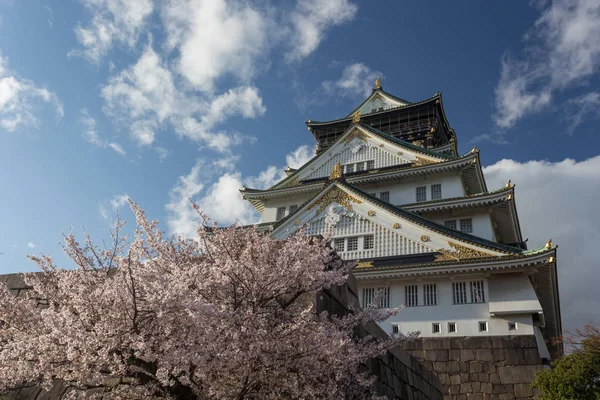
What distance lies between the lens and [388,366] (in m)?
8.56

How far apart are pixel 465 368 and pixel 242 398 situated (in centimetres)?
1405

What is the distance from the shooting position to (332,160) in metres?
31.0

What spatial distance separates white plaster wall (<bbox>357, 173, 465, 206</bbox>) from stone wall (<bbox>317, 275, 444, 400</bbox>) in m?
16.0

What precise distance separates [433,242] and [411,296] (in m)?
2.53

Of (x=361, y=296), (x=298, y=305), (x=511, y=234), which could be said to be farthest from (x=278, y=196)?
(x=298, y=305)

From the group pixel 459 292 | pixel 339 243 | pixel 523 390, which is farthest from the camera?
pixel 339 243

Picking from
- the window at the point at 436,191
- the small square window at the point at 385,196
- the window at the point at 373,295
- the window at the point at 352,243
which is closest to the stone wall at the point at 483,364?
the window at the point at 373,295

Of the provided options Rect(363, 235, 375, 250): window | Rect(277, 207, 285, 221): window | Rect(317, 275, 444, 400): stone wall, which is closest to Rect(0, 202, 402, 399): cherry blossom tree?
Rect(317, 275, 444, 400): stone wall

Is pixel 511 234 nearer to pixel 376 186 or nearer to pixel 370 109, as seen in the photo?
pixel 376 186

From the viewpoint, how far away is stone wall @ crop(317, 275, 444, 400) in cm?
727

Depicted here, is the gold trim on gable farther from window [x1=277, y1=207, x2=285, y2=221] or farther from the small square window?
window [x1=277, y1=207, x2=285, y2=221]

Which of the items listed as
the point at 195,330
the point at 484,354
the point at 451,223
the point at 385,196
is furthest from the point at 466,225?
the point at 195,330

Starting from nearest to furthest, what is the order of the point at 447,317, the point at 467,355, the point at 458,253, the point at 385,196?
the point at 467,355 → the point at 447,317 → the point at 458,253 → the point at 385,196

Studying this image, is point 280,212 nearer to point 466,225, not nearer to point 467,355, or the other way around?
point 466,225
